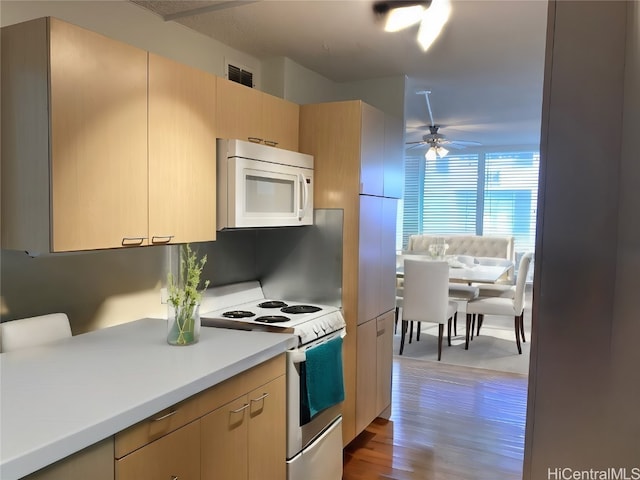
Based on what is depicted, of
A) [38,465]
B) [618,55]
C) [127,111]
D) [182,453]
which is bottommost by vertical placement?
[182,453]

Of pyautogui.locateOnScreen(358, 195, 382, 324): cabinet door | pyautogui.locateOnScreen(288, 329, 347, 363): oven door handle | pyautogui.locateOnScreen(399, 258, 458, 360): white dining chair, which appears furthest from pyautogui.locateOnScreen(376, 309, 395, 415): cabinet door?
pyautogui.locateOnScreen(399, 258, 458, 360): white dining chair

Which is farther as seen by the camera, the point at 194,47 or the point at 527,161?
the point at 527,161

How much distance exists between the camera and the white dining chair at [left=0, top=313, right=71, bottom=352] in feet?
5.52

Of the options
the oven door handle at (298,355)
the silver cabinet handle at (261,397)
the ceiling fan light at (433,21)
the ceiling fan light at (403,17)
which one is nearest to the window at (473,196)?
the ceiling fan light at (433,21)

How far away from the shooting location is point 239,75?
9.96 feet

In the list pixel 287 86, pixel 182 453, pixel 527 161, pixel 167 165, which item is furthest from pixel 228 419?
pixel 527 161

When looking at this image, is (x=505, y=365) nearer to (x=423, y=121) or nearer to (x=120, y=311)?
(x=423, y=121)

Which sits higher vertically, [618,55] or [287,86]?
[287,86]

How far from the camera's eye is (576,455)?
0.44 m

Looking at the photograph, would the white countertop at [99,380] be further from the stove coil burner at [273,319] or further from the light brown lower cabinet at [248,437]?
the stove coil burner at [273,319]

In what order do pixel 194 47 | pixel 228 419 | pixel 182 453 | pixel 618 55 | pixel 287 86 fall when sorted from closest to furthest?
1. pixel 618 55
2. pixel 182 453
3. pixel 228 419
4. pixel 194 47
5. pixel 287 86

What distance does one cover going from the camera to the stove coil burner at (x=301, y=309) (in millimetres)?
2565

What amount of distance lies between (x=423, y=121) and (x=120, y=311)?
14.1 feet

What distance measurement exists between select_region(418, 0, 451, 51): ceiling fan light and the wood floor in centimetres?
242
